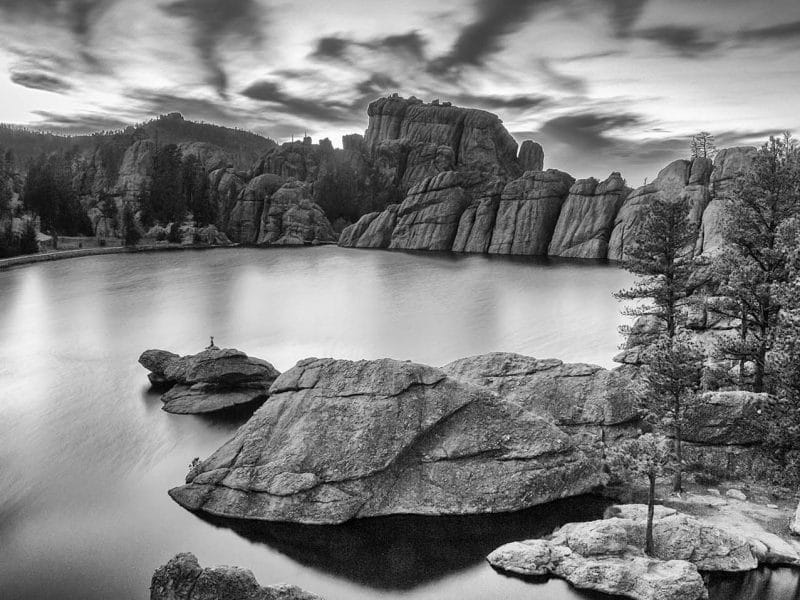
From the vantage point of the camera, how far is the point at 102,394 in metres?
49.6

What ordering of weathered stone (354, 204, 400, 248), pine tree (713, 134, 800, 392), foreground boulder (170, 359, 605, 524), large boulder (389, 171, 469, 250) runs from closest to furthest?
foreground boulder (170, 359, 605, 524), pine tree (713, 134, 800, 392), large boulder (389, 171, 469, 250), weathered stone (354, 204, 400, 248)

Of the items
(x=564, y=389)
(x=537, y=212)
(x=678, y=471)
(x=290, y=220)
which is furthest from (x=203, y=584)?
(x=290, y=220)

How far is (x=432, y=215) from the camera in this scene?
17462cm

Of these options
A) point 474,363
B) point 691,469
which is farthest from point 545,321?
point 691,469

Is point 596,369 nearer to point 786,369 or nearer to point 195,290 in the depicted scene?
point 786,369

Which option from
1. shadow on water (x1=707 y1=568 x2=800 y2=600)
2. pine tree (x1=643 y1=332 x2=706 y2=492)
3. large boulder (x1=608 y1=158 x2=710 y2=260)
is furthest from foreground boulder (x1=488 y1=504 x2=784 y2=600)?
large boulder (x1=608 y1=158 x2=710 y2=260)

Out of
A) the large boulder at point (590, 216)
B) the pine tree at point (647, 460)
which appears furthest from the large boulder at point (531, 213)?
the pine tree at point (647, 460)

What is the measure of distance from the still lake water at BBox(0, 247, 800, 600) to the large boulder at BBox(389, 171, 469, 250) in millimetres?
40488

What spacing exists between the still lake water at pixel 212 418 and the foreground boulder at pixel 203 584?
562cm

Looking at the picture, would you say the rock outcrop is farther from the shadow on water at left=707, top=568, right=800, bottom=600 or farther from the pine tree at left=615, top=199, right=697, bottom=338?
the shadow on water at left=707, top=568, right=800, bottom=600

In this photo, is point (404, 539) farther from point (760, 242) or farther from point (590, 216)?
point (590, 216)

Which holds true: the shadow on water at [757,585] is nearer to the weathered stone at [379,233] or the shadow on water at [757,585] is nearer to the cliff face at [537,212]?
the cliff face at [537,212]

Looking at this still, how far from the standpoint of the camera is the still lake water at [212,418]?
24594mm

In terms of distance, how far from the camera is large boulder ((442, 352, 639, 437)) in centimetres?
3572
